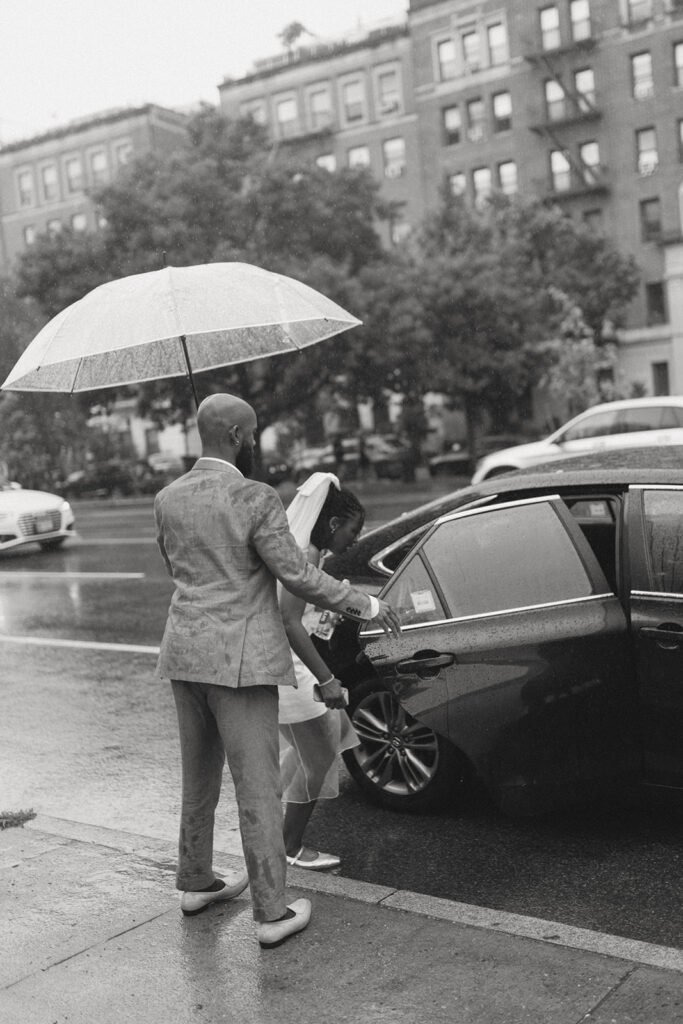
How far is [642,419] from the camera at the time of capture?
1580 cm

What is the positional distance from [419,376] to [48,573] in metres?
16.0

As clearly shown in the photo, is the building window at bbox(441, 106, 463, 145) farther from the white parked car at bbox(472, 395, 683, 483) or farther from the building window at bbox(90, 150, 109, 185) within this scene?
the white parked car at bbox(472, 395, 683, 483)

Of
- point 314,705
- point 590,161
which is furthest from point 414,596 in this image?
point 590,161

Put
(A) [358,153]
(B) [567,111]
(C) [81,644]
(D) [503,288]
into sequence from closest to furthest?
1. (C) [81,644]
2. (D) [503,288]
3. (B) [567,111]
4. (A) [358,153]

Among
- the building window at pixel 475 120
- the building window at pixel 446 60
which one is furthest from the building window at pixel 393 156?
the building window at pixel 475 120

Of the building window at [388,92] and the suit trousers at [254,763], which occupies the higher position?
the building window at [388,92]

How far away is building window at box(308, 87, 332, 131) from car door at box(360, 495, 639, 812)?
173ft

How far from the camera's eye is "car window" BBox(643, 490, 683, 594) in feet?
14.7

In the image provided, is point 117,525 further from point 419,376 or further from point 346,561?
point 346,561

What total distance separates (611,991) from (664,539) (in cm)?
186

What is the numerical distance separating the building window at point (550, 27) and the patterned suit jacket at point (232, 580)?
4788 centimetres

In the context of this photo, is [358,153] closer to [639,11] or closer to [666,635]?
[639,11]

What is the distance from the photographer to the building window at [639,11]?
44.6 metres

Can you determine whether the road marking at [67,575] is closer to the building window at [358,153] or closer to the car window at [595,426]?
the car window at [595,426]
